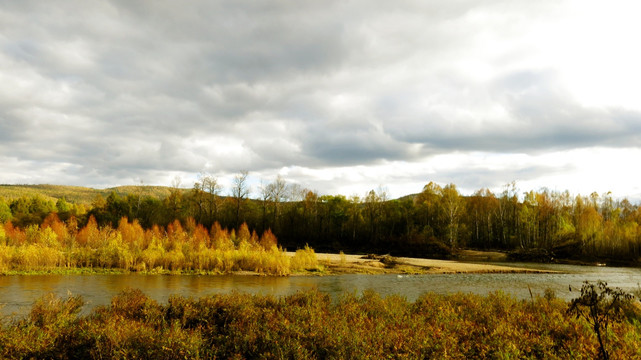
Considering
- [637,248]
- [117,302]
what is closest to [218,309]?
[117,302]

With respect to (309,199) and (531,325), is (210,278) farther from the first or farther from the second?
(309,199)

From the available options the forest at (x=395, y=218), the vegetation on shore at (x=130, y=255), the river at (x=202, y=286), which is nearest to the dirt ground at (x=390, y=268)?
the vegetation on shore at (x=130, y=255)

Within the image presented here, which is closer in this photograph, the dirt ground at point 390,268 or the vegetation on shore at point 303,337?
the vegetation on shore at point 303,337

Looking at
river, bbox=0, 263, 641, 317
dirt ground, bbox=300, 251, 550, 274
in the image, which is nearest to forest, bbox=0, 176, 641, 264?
dirt ground, bbox=300, 251, 550, 274

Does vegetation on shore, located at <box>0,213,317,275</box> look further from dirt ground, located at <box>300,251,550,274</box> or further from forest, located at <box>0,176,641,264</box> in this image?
forest, located at <box>0,176,641,264</box>

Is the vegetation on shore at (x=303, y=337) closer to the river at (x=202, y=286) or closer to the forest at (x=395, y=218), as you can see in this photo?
the river at (x=202, y=286)

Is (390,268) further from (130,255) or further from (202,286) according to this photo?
(130,255)

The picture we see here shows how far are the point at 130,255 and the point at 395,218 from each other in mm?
67521

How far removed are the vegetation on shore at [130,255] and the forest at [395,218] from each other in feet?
114

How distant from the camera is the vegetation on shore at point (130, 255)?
3127 cm

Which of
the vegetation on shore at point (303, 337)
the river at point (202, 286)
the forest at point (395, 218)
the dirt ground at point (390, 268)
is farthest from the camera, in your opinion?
the forest at point (395, 218)

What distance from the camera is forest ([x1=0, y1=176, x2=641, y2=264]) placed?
72938 mm

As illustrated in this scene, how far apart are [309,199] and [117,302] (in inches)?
Result: 3681

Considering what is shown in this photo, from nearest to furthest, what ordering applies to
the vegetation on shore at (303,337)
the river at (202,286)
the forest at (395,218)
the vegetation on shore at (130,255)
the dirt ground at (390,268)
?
the vegetation on shore at (303,337) < the river at (202,286) < the vegetation on shore at (130,255) < the dirt ground at (390,268) < the forest at (395,218)
